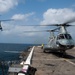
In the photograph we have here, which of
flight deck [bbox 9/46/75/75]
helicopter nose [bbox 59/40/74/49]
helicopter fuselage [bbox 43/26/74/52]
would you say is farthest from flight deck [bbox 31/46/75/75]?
helicopter fuselage [bbox 43/26/74/52]

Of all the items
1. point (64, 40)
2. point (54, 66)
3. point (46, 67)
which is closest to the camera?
point (46, 67)

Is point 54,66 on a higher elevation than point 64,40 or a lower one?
lower

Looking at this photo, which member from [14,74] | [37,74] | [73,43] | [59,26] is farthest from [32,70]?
[59,26]

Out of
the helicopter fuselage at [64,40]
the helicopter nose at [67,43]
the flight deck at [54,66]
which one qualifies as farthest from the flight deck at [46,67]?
the helicopter fuselage at [64,40]

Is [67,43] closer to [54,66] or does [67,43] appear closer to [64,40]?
[64,40]

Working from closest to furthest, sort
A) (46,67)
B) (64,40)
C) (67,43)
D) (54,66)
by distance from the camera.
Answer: (46,67) → (54,66) → (67,43) → (64,40)

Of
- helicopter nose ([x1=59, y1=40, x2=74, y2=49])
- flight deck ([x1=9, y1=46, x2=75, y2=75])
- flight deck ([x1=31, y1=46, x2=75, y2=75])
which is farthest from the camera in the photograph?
helicopter nose ([x1=59, y1=40, x2=74, y2=49])

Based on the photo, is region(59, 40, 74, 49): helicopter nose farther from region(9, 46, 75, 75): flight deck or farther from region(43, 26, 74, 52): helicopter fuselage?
region(9, 46, 75, 75): flight deck

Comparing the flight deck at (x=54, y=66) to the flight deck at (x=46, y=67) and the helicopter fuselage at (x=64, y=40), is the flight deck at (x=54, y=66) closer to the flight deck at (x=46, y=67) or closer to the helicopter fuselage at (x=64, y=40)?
the flight deck at (x=46, y=67)

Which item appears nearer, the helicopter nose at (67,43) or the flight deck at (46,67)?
the flight deck at (46,67)

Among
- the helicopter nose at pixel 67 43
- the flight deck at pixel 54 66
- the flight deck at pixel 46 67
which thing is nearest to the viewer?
the flight deck at pixel 46 67

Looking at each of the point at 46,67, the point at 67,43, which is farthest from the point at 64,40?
the point at 46,67

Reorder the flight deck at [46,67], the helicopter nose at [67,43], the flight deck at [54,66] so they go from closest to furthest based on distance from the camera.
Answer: the flight deck at [46,67]
the flight deck at [54,66]
the helicopter nose at [67,43]

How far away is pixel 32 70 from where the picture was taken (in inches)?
531
